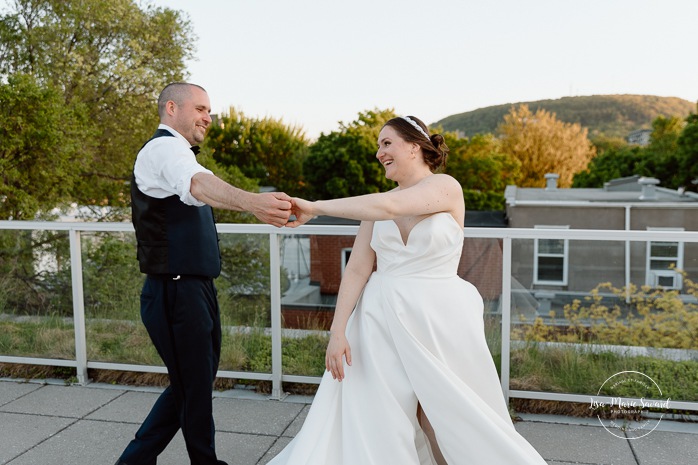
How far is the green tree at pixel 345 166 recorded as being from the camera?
41188mm

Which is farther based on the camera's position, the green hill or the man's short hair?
the green hill

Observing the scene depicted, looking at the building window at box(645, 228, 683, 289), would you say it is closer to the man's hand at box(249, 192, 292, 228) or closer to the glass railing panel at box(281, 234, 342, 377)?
the glass railing panel at box(281, 234, 342, 377)

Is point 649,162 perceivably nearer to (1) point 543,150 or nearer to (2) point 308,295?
(1) point 543,150

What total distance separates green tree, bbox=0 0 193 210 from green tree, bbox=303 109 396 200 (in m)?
28.1

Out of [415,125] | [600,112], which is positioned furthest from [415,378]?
[600,112]

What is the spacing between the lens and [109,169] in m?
12.7

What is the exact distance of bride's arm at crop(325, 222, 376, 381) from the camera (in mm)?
2680

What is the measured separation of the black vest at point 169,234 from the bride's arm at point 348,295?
691 millimetres

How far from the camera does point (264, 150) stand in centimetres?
4750

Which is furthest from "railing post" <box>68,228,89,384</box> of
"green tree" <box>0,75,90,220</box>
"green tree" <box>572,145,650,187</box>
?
"green tree" <box>572,145,650,187</box>

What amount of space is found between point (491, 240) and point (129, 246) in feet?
9.50

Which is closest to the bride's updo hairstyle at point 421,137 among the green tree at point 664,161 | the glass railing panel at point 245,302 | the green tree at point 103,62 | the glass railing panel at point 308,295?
the glass railing panel at point 308,295

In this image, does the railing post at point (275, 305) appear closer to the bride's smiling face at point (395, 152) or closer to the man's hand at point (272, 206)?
Answer: the bride's smiling face at point (395, 152)

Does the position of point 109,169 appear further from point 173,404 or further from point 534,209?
point 534,209
